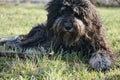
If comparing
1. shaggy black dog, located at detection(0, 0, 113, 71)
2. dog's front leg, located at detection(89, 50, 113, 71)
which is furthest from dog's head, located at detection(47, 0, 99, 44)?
dog's front leg, located at detection(89, 50, 113, 71)

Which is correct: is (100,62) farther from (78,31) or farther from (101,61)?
(78,31)

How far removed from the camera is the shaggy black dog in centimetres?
689

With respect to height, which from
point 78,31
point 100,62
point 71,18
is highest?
point 71,18

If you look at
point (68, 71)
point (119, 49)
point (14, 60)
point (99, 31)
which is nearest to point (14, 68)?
point (14, 60)

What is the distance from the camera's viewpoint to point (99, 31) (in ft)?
24.4

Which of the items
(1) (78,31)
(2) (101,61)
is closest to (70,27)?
(1) (78,31)

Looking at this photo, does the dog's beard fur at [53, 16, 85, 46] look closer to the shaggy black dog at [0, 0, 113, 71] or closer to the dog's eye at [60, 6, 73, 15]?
the shaggy black dog at [0, 0, 113, 71]

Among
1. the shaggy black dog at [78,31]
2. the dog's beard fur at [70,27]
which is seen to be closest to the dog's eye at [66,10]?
the shaggy black dog at [78,31]

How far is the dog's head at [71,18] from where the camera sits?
6.89 m

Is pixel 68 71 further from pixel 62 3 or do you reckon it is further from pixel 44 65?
pixel 62 3

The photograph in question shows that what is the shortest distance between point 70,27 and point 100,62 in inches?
30.3

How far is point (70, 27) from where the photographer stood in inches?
270

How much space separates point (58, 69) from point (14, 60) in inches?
31.1

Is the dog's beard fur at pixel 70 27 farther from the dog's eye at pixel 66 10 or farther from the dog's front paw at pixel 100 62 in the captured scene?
the dog's front paw at pixel 100 62
